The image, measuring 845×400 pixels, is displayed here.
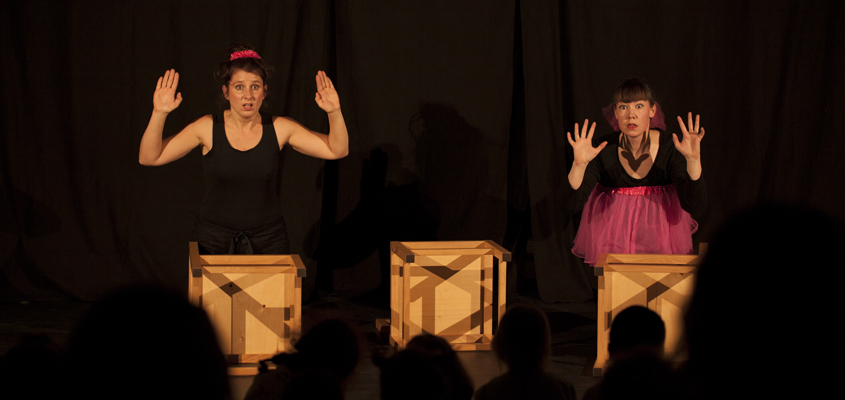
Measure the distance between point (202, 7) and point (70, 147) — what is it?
113 centimetres

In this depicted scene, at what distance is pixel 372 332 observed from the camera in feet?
13.4

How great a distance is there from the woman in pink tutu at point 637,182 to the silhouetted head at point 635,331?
5.87 feet

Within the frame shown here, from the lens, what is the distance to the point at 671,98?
4.81 metres

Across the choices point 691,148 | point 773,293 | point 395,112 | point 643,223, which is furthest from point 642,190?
point 773,293

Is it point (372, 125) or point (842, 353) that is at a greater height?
point (372, 125)

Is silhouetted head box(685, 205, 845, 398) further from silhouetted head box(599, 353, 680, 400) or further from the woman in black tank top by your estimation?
the woman in black tank top

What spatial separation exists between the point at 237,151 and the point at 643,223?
71.6 inches

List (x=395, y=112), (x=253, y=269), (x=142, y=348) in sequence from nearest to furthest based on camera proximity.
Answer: (x=142, y=348), (x=253, y=269), (x=395, y=112)

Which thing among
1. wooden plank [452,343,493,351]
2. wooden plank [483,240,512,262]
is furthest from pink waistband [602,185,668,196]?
wooden plank [452,343,493,351]

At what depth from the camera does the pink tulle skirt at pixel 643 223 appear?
3.50 metres

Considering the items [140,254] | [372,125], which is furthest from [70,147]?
[372,125]

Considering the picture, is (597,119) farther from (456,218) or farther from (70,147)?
(70,147)

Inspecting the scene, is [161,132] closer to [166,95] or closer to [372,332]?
[166,95]

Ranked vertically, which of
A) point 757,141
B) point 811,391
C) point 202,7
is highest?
point 202,7
